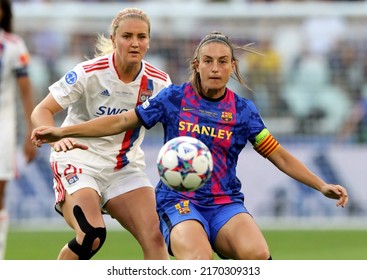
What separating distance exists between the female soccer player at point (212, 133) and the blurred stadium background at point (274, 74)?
8817mm

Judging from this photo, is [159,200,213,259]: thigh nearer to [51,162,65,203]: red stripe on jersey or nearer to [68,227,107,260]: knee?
[68,227,107,260]: knee

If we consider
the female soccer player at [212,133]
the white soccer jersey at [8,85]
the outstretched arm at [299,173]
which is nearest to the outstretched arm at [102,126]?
the female soccer player at [212,133]

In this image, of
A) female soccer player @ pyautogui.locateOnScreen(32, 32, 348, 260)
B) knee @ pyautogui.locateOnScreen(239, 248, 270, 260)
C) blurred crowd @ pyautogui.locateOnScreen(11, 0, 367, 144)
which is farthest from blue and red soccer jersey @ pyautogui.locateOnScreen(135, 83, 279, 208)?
blurred crowd @ pyautogui.locateOnScreen(11, 0, 367, 144)

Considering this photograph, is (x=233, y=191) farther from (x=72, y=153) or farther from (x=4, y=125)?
(x=4, y=125)

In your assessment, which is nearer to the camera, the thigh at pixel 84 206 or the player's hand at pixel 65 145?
the player's hand at pixel 65 145

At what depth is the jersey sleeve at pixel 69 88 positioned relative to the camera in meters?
8.22

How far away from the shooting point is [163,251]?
8234mm

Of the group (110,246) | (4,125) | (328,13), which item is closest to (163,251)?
(4,125)

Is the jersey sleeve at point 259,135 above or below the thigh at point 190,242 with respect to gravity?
above

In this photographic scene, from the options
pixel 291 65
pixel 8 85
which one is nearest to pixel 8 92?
pixel 8 85

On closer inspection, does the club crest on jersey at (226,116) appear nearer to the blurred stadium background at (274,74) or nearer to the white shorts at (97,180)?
the white shorts at (97,180)

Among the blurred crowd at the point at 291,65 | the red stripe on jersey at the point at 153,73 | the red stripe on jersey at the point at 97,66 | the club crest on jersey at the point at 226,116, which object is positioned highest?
the blurred crowd at the point at 291,65

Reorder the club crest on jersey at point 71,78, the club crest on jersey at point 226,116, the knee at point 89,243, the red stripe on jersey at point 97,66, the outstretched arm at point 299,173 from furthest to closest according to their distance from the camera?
the red stripe on jersey at point 97,66, the club crest on jersey at point 71,78, the knee at point 89,243, the club crest on jersey at point 226,116, the outstretched arm at point 299,173
